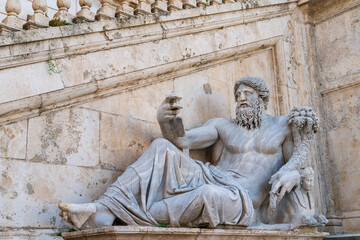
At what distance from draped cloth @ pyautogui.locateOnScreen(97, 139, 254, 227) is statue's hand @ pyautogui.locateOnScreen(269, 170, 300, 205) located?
36cm

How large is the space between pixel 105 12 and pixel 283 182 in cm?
269

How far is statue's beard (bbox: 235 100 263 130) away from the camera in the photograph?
576 cm

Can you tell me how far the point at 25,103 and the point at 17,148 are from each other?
1.44 feet

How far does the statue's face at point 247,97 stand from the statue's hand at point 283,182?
0.92 m

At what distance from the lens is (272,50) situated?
7.67 meters

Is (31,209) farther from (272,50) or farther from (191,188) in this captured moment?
(272,50)

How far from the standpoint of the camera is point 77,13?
17.7ft

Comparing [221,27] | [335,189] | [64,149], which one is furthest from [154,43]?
[335,189]

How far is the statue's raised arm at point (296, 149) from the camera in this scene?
517 centimetres

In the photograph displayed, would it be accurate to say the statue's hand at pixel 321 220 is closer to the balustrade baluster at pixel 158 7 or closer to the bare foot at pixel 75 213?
the bare foot at pixel 75 213

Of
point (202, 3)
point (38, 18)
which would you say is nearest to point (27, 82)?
point (38, 18)

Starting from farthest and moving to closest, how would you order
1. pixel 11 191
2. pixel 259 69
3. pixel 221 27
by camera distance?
1. pixel 259 69
2. pixel 221 27
3. pixel 11 191

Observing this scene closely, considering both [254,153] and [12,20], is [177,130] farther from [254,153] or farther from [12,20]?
[12,20]

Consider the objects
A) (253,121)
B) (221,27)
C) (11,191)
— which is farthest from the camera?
(221,27)
